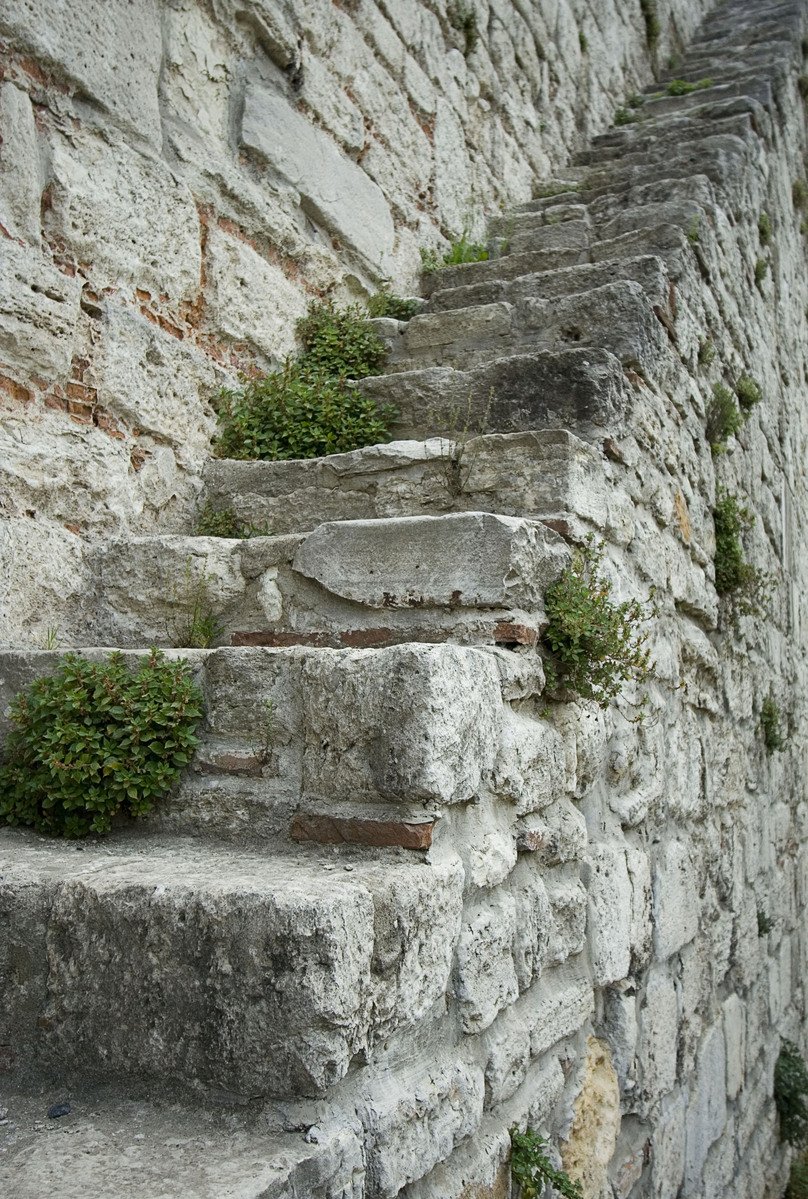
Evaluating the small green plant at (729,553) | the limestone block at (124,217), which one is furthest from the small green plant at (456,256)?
the limestone block at (124,217)

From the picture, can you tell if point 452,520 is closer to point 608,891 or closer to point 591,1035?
point 608,891

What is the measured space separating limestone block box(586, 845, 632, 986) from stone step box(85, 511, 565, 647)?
0.71m

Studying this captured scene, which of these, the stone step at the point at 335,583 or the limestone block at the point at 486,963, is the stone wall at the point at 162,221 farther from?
the limestone block at the point at 486,963

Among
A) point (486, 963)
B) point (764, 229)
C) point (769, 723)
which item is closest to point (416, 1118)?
point (486, 963)

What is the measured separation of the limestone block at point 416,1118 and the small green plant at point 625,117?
7517mm

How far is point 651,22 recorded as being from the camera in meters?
9.07

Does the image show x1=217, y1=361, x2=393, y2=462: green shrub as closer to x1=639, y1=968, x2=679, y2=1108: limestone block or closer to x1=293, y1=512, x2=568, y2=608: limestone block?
x1=293, y1=512, x2=568, y2=608: limestone block

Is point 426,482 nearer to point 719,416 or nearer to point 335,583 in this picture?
point 335,583

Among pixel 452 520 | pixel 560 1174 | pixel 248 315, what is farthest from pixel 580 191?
pixel 560 1174

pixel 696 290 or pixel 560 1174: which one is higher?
pixel 696 290

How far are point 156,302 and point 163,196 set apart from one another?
1.11 ft

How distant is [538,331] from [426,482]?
1.01 m

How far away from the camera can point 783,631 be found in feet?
18.6

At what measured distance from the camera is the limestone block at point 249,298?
335 centimetres
